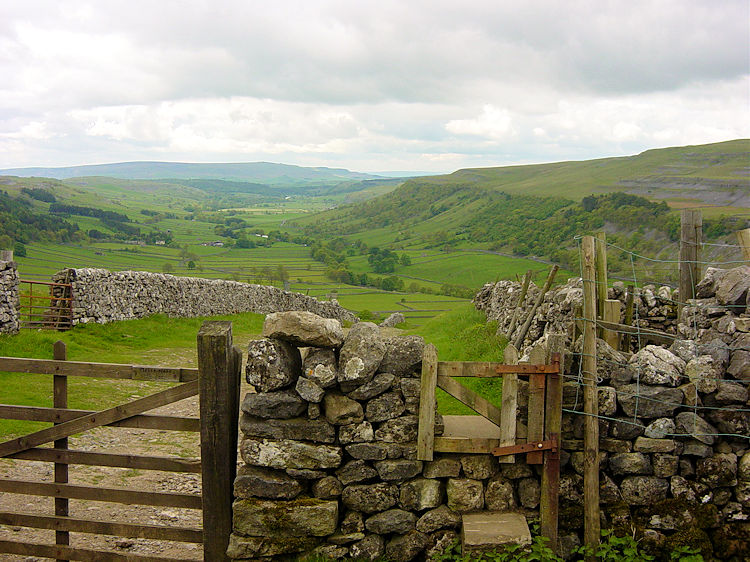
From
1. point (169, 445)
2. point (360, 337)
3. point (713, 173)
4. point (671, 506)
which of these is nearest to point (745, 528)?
point (671, 506)

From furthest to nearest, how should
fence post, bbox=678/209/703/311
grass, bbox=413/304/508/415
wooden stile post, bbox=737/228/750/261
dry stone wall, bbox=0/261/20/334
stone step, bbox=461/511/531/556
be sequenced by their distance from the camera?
1. dry stone wall, bbox=0/261/20/334
2. fence post, bbox=678/209/703/311
3. grass, bbox=413/304/508/415
4. wooden stile post, bbox=737/228/750/261
5. stone step, bbox=461/511/531/556

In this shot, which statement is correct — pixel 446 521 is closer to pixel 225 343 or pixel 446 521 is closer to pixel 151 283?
pixel 225 343

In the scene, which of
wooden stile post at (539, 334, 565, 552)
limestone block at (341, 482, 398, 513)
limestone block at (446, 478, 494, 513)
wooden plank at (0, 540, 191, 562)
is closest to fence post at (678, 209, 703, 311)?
wooden stile post at (539, 334, 565, 552)

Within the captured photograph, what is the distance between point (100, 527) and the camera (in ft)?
19.8

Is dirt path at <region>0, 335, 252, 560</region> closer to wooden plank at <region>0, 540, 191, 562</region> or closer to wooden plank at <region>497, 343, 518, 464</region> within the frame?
wooden plank at <region>0, 540, 191, 562</region>

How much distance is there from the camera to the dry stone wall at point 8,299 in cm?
1588

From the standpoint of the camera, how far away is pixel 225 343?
5762 mm

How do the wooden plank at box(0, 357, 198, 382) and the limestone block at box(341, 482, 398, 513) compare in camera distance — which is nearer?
the wooden plank at box(0, 357, 198, 382)

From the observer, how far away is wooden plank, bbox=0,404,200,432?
578 cm

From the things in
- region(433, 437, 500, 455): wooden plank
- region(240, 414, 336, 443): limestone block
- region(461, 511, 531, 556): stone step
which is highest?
region(240, 414, 336, 443): limestone block

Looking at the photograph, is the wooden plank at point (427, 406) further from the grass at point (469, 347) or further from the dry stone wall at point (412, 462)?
the grass at point (469, 347)

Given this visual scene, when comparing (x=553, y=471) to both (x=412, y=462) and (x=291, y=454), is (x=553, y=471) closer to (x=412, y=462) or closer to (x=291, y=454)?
(x=412, y=462)

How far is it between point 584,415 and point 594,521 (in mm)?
1072

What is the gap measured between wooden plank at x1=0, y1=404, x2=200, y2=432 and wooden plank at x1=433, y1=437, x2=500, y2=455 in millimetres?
2431
